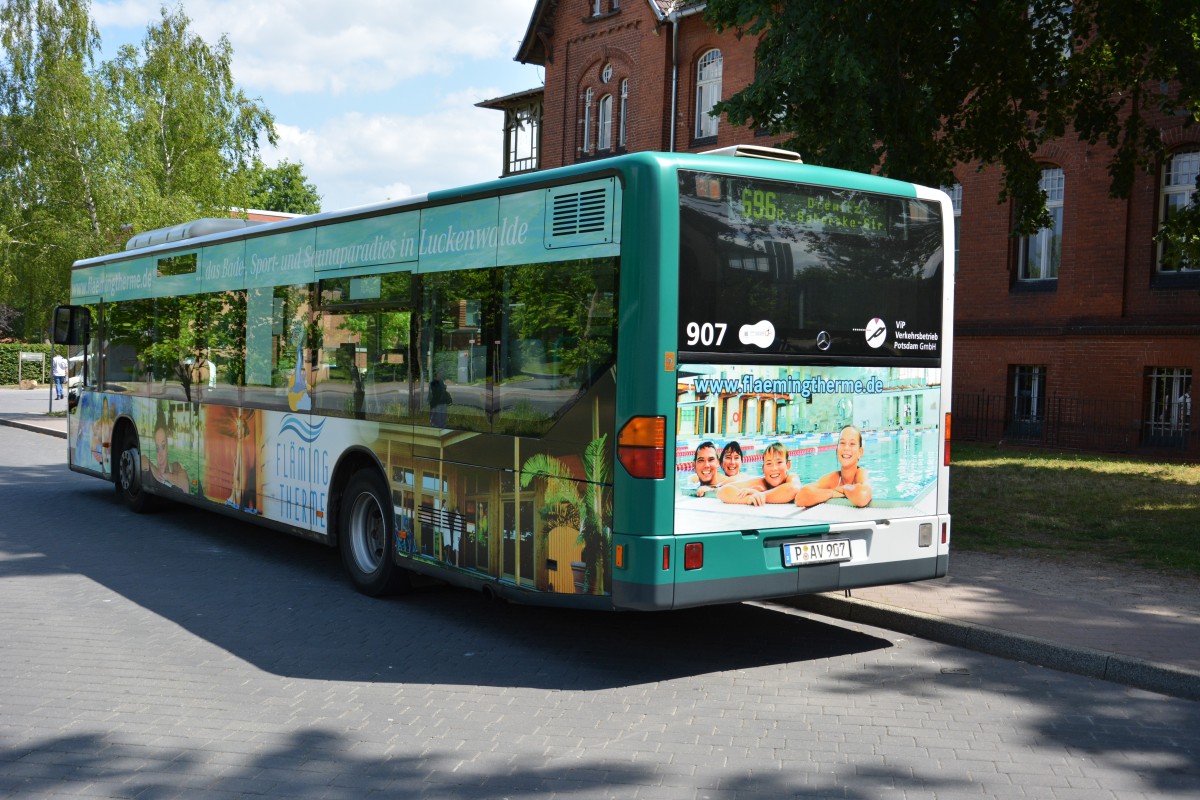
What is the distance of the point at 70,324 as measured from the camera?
14.4m

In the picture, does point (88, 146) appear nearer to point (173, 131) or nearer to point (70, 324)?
point (173, 131)

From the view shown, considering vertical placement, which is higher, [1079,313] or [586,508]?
[1079,313]

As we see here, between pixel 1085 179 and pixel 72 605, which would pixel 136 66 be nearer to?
pixel 1085 179

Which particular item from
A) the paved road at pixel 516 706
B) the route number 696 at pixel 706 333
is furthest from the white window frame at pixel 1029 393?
the route number 696 at pixel 706 333

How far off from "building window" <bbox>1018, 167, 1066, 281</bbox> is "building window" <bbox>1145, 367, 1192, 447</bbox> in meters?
3.15

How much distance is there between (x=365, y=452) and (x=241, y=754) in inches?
145

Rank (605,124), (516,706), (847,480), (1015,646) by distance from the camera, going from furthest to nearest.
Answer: (605,124), (1015,646), (847,480), (516,706)

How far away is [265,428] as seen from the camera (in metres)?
10.0

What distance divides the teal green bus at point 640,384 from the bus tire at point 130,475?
458cm

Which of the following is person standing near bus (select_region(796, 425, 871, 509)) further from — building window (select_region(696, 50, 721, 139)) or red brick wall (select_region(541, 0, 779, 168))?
building window (select_region(696, 50, 721, 139))

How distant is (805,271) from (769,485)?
47.9 inches

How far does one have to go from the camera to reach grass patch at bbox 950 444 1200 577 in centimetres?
1059

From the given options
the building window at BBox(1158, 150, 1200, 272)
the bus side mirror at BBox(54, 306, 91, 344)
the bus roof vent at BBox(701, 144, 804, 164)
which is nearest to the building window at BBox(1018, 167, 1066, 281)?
the building window at BBox(1158, 150, 1200, 272)

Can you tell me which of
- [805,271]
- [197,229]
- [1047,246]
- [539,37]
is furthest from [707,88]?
[805,271]
